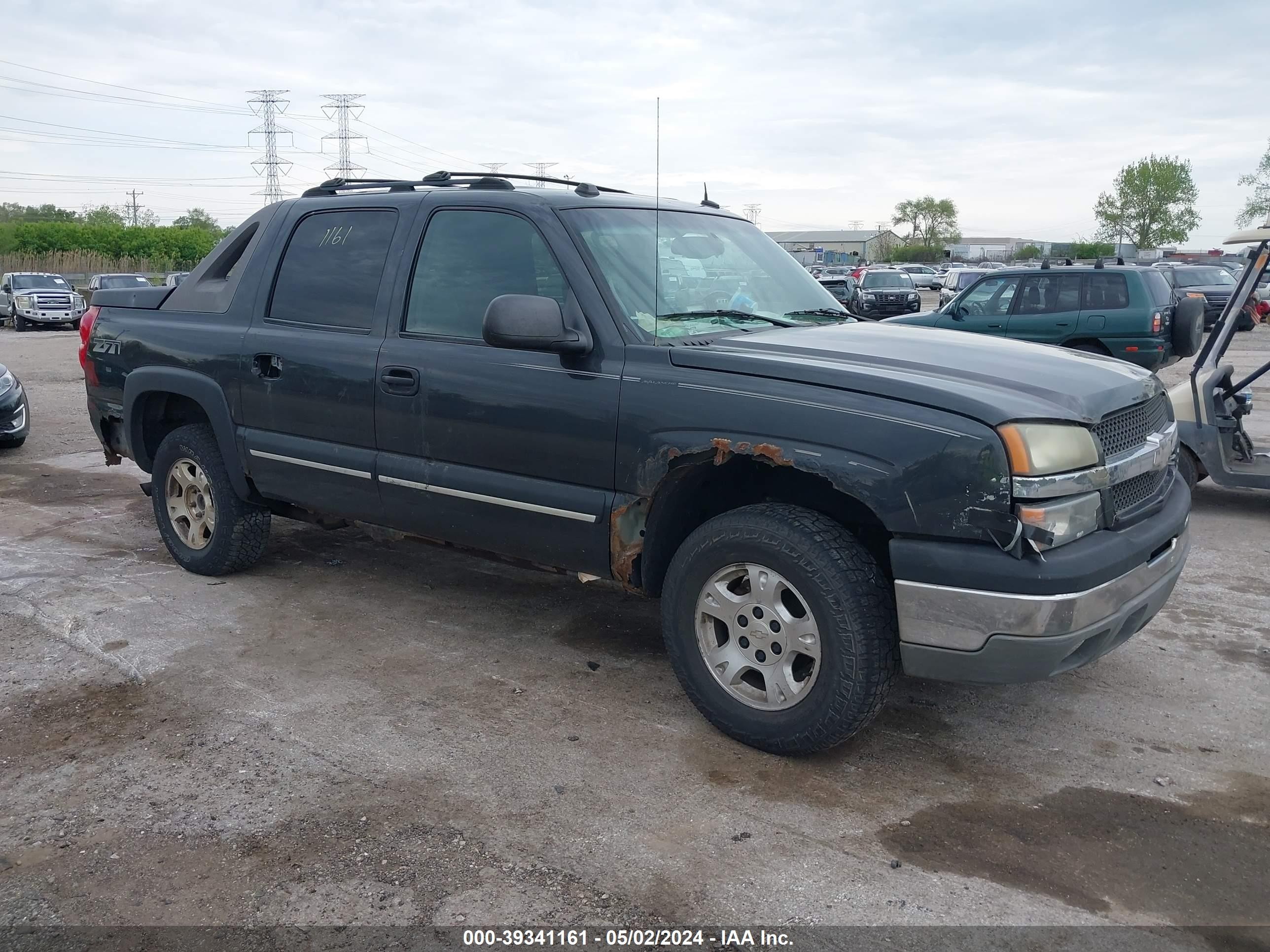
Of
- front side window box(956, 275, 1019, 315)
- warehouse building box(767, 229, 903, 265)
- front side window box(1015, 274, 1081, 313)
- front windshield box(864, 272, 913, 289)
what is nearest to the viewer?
front side window box(1015, 274, 1081, 313)

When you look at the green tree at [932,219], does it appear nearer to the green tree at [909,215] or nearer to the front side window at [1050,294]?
the green tree at [909,215]

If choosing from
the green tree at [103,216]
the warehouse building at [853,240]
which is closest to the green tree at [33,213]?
the green tree at [103,216]

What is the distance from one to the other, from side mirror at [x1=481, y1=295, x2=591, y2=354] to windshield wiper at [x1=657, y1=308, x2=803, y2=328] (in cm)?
44

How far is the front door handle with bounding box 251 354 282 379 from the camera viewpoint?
490 cm

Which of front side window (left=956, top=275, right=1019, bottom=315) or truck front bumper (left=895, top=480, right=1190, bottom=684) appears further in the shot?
front side window (left=956, top=275, right=1019, bottom=315)

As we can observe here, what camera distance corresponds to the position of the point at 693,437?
3.59m

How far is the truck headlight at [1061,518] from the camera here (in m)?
3.08

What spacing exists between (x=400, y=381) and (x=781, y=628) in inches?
77.3

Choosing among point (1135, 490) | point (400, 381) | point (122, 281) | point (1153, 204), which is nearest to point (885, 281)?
point (122, 281)

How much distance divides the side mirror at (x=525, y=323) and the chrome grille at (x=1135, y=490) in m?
1.96

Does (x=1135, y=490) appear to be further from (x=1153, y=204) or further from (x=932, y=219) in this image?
(x=932, y=219)

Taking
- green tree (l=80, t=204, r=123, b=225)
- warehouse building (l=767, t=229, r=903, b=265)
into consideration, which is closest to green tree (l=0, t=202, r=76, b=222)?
green tree (l=80, t=204, r=123, b=225)

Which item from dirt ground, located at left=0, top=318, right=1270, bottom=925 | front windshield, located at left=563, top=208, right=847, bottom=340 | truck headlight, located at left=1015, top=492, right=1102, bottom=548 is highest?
front windshield, located at left=563, top=208, right=847, bottom=340

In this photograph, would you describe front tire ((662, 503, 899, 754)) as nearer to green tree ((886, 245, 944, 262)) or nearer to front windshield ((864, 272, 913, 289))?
front windshield ((864, 272, 913, 289))
